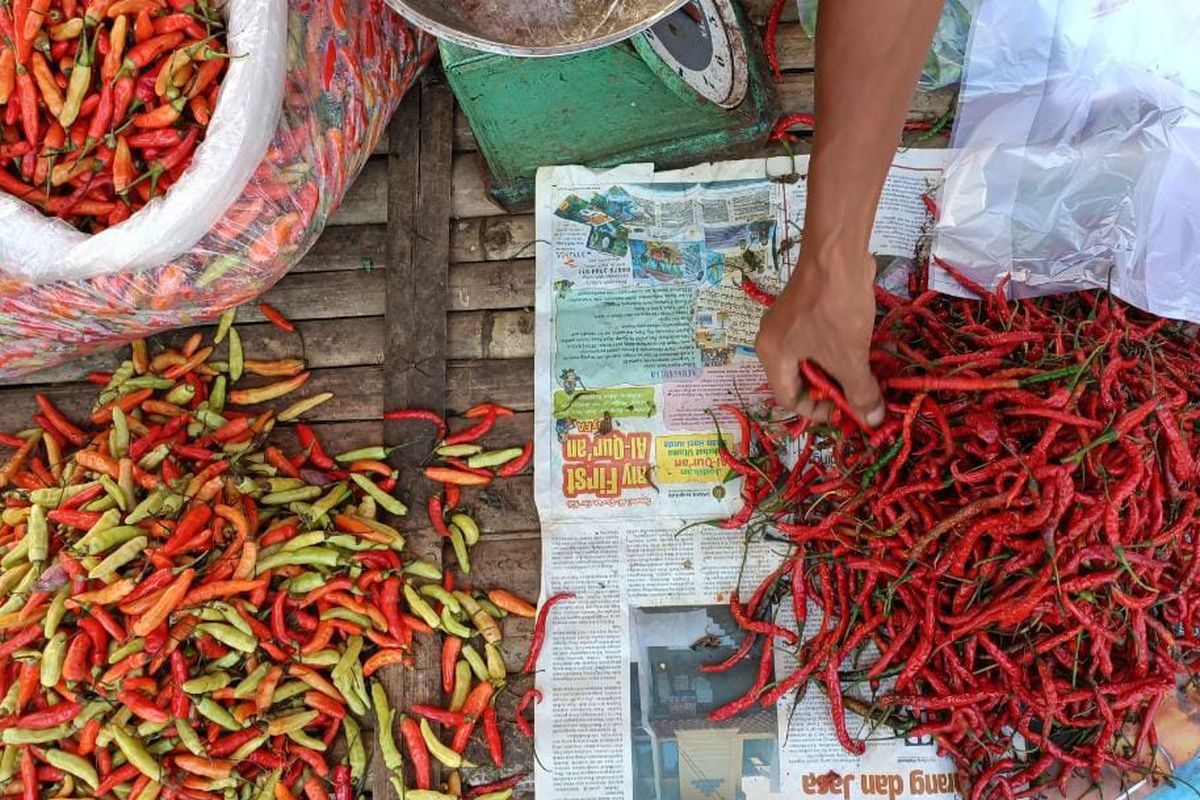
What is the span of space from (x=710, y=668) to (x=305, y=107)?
1505 mm

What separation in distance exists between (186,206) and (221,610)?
874 mm

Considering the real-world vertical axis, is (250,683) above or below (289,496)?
below

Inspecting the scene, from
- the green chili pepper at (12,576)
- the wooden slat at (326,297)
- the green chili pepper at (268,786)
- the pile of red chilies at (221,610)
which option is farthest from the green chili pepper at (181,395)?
the green chili pepper at (268,786)

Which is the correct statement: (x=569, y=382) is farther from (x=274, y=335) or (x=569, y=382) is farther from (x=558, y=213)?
(x=274, y=335)

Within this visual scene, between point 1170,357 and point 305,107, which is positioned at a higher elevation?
point 305,107

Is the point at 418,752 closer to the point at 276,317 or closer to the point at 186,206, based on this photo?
the point at 276,317

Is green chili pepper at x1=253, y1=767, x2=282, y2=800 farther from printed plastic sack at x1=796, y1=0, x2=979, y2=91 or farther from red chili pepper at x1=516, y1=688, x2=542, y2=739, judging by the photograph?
printed plastic sack at x1=796, y1=0, x2=979, y2=91

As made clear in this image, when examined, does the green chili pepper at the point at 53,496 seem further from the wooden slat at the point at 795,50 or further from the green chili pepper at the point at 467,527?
the wooden slat at the point at 795,50

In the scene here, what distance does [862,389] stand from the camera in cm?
176

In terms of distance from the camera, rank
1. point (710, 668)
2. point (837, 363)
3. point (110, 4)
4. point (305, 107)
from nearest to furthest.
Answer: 1. point (837, 363)
2. point (110, 4)
3. point (305, 107)
4. point (710, 668)

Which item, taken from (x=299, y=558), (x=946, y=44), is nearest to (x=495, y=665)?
(x=299, y=558)

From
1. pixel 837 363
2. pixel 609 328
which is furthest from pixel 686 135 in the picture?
pixel 837 363

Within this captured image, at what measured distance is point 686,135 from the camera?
2.29 metres

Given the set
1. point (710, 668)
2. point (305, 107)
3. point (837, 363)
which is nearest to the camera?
point (837, 363)
